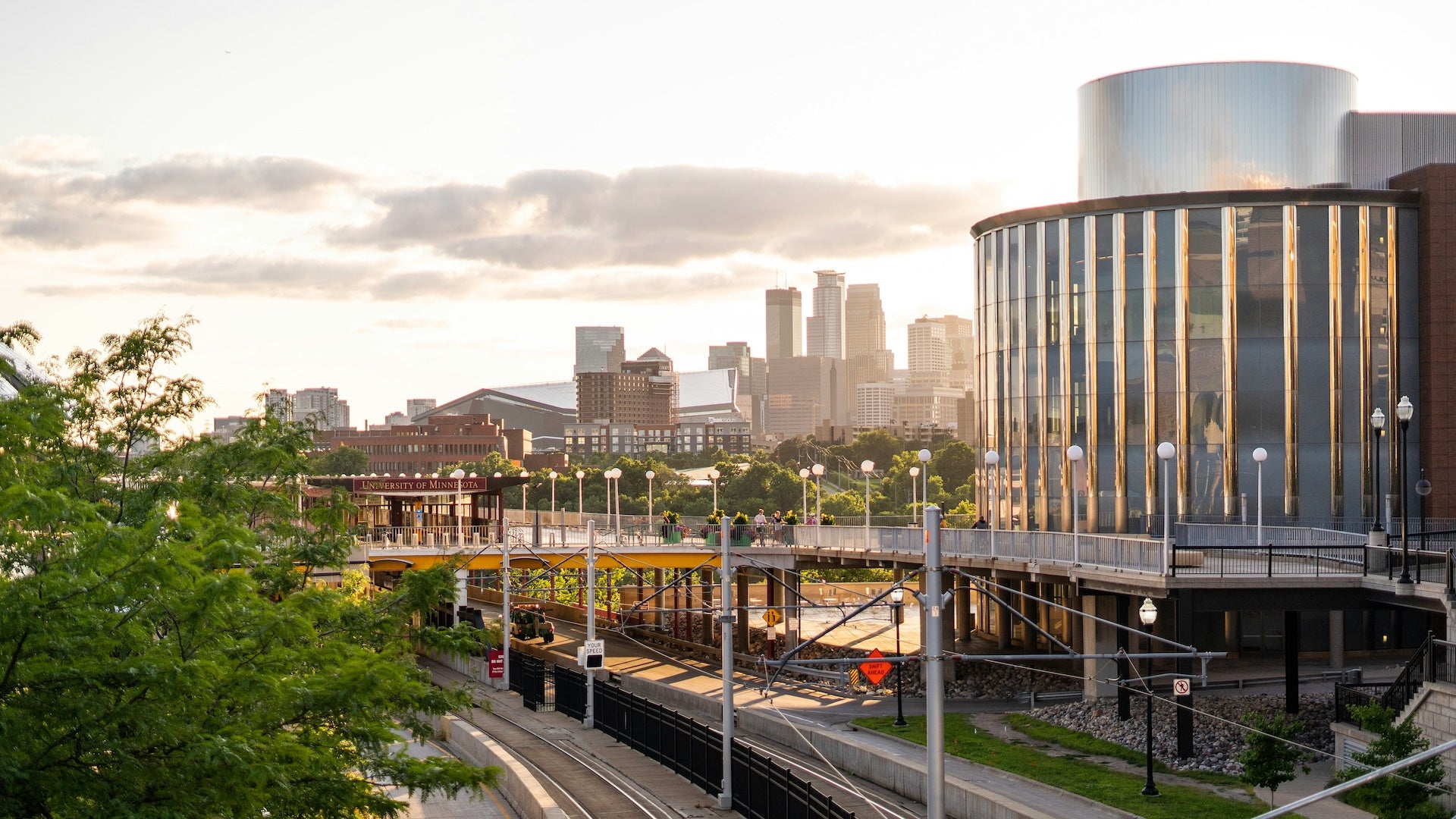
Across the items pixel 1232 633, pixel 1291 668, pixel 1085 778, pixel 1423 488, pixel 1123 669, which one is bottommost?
pixel 1085 778

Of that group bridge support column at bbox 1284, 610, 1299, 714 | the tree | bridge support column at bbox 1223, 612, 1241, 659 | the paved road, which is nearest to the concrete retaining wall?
the paved road

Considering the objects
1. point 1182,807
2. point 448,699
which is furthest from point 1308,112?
point 448,699

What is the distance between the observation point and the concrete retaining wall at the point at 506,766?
34.6 m

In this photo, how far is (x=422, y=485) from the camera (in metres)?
87.5

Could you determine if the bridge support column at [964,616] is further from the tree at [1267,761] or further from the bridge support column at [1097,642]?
the tree at [1267,761]

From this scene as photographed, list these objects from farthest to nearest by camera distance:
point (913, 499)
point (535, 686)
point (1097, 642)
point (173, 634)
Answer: point (913, 499)
point (535, 686)
point (1097, 642)
point (173, 634)

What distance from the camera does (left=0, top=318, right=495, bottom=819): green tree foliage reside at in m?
15.6

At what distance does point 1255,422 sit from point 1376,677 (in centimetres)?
1194

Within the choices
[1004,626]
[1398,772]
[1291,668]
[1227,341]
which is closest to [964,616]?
[1004,626]

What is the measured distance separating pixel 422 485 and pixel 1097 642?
152 feet

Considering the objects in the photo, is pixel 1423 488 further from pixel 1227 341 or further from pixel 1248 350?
pixel 1227 341

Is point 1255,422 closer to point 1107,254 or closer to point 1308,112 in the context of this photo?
point 1107,254

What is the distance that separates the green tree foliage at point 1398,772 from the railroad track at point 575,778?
52.9ft

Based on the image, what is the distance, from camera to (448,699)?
23.2 meters
